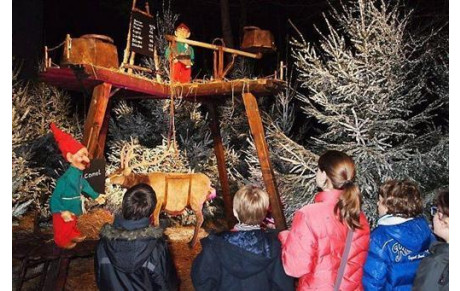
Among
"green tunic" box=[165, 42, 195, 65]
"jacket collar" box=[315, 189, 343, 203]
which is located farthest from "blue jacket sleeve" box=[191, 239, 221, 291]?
"green tunic" box=[165, 42, 195, 65]

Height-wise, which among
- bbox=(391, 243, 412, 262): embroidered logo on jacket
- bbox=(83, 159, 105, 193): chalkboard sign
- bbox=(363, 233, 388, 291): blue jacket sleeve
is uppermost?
bbox=(83, 159, 105, 193): chalkboard sign

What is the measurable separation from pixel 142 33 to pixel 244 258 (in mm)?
3760

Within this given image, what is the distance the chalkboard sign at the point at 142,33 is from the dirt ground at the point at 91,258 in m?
3.00

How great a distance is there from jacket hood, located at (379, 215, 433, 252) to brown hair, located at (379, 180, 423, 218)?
0.05 m

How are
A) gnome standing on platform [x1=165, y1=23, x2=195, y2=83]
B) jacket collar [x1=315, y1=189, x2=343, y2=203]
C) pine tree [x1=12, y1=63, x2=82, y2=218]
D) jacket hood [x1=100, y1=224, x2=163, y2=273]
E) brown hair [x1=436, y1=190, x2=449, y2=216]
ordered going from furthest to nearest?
pine tree [x1=12, y1=63, x2=82, y2=218], gnome standing on platform [x1=165, y1=23, x2=195, y2=83], jacket hood [x1=100, y1=224, x2=163, y2=273], jacket collar [x1=315, y1=189, x2=343, y2=203], brown hair [x1=436, y1=190, x2=449, y2=216]

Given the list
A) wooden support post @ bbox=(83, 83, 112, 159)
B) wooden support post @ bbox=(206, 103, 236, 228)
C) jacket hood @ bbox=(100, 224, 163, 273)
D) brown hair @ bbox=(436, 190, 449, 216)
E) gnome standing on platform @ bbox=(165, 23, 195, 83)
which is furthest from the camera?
wooden support post @ bbox=(206, 103, 236, 228)

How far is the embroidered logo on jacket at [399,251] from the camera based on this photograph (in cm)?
304

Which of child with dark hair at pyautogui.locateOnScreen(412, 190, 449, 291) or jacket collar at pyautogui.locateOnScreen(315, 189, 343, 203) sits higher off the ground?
jacket collar at pyautogui.locateOnScreen(315, 189, 343, 203)

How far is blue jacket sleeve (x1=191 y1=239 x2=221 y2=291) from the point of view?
288 centimetres

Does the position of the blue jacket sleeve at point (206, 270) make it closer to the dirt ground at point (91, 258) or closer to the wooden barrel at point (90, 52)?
the wooden barrel at point (90, 52)

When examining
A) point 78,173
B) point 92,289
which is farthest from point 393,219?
point 92,289

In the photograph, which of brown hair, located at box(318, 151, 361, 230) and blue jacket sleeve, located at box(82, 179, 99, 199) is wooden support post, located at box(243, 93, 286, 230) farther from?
brown hair, located at box(318, 151, 361, 230)

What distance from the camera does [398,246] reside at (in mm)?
3051

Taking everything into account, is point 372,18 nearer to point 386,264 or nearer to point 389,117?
point 389,117
